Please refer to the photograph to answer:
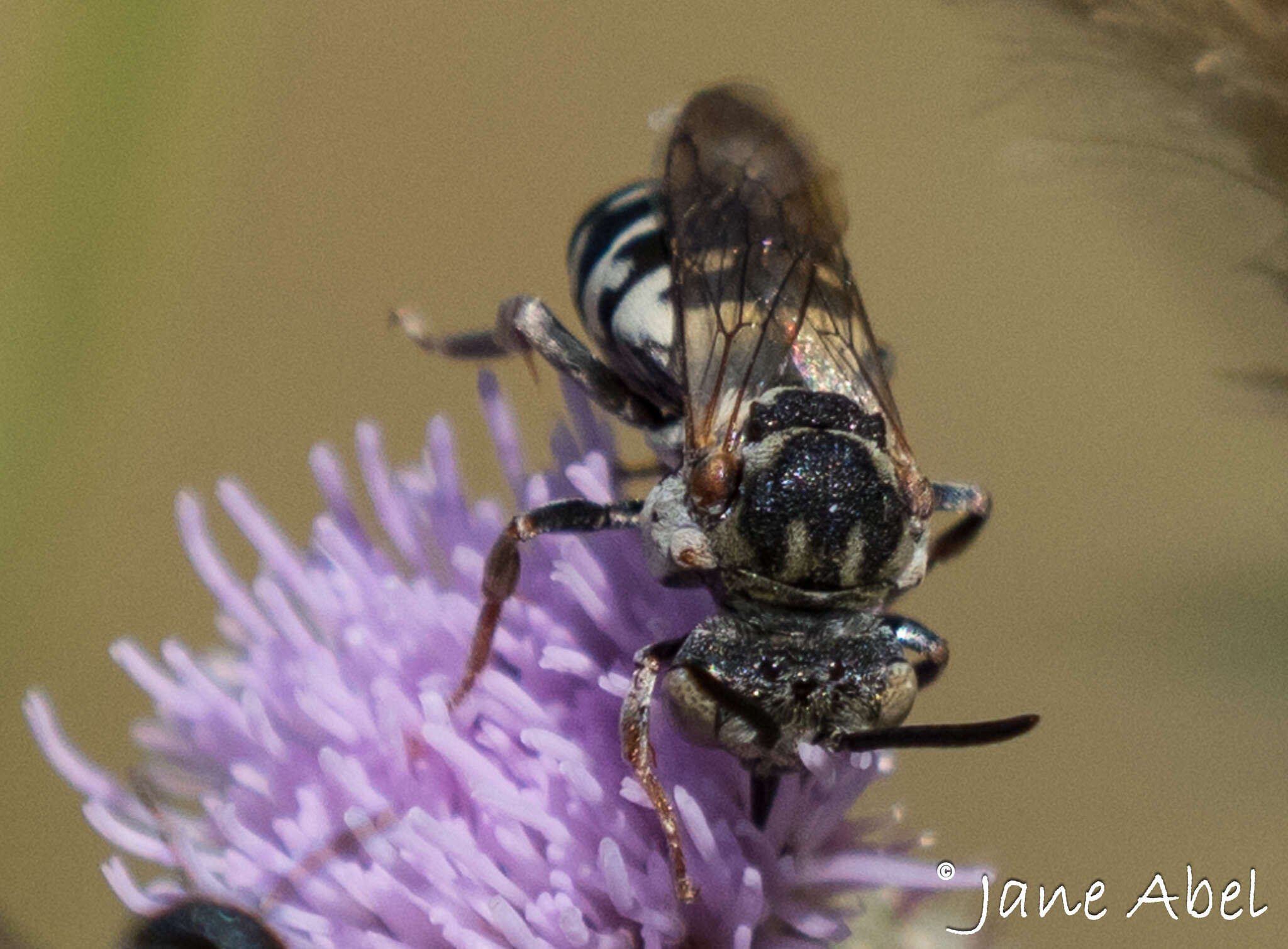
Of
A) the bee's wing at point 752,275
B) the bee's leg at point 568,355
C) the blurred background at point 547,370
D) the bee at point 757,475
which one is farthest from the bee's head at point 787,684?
the blurred background at point 547,370

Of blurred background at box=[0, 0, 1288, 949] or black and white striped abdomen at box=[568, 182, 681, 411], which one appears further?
blurred background at box=[0, 0, 1288, 949]

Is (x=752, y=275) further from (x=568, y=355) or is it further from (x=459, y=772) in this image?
(x=459, y=772)

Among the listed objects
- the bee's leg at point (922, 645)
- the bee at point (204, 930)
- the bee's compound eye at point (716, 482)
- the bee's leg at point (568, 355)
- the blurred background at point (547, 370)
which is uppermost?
the blurred background at point (547, 370)

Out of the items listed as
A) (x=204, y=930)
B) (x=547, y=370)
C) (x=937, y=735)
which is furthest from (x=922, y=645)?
(x=547, y=370)

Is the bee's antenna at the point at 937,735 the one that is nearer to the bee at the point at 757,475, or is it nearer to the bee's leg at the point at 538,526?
the bee at the point at 757,475

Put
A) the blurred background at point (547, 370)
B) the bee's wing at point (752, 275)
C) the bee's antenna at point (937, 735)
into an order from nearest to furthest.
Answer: the bee's antenna at point (937, 735) < the bee's wing at point (752, 275) < the blurred background at point (547, 370)

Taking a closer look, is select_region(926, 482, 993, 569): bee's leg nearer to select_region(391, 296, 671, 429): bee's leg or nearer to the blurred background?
select_region(391, 296, 671, 429): bee's leg

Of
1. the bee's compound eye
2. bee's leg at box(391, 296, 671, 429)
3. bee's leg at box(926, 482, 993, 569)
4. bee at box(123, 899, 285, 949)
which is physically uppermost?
bee's leg at box(391, 296, 671, 429)

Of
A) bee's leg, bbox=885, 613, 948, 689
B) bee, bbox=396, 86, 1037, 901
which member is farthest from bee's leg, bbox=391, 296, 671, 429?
bee's leg, bbox=885, 613, 948, 689
